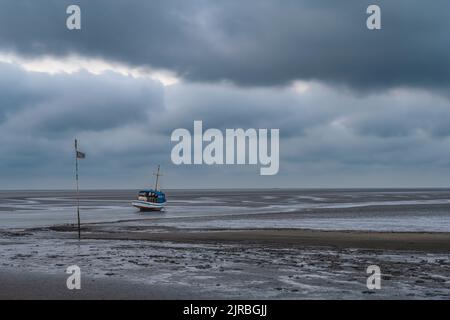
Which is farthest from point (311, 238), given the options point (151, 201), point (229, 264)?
point (151, 201)

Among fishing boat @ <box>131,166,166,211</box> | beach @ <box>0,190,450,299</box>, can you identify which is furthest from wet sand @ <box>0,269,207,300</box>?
fishing boat @ <box>131,166,166,211</box>

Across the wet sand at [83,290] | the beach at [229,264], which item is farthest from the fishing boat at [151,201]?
the wet sand at [83,290]

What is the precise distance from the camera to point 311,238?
115ft

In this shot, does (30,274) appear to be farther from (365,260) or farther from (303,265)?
(365,260)

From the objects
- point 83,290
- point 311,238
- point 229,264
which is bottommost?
point 311,238

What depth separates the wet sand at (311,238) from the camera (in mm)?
30828

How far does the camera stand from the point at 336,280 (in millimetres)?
19375

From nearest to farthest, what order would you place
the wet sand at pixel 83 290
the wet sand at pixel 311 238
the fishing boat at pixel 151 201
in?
the wet sand at pixel 83 290 → the wet sand at pixel 311 238 → the fishing boat at pixel 151 201

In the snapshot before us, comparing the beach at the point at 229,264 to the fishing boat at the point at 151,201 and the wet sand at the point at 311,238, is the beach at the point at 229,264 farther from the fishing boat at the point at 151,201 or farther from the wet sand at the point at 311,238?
the fishing boat at the point at 151,201

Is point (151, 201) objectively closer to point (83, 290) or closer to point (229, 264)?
point (229, 264)

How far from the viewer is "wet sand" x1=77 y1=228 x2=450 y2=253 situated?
30.8m

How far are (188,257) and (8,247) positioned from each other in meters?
11.9

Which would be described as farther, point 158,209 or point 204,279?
point 158,209
